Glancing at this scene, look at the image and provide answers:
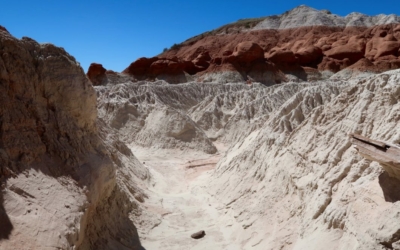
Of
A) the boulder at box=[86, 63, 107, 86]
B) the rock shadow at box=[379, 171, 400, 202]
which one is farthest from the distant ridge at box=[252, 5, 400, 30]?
the rock shadow at box=[379, 171, 400, 202]

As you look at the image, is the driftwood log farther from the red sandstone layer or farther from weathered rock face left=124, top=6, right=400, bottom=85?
the red sandstone layer

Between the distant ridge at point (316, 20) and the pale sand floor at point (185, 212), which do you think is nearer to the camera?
the pale sand floor at point (185, 212)

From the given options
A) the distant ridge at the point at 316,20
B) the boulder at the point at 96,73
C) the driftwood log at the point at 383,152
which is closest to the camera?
the driftwood log at the point at 383,152

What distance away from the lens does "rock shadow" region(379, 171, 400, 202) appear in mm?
5988

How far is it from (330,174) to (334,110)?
232 centimetres

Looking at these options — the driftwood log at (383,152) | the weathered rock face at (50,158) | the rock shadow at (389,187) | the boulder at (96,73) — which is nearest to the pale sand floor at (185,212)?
the weathered rock face at (50,158)

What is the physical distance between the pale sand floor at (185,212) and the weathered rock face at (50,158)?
932 millimetres

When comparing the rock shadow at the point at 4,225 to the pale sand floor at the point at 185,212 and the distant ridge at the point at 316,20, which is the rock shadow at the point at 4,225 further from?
the distant ridge at the point at 316,20

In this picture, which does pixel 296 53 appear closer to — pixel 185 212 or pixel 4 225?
pixel 185 212

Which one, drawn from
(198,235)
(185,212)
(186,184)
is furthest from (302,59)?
(198,235)

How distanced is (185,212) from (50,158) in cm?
540

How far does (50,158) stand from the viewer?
23.2 ft

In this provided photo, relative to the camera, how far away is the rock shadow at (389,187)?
5.99m

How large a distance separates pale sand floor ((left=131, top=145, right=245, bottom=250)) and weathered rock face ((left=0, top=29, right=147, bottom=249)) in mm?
932
